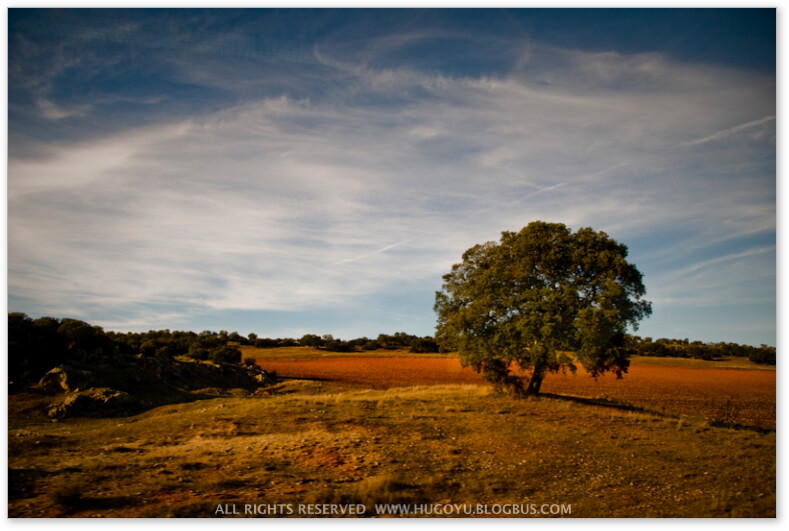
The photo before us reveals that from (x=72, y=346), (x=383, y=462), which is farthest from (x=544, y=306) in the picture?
(x=72, y=346)

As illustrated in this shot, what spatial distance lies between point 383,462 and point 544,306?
12.7 meters

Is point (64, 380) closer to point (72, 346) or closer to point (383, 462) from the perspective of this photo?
point (72, 346)

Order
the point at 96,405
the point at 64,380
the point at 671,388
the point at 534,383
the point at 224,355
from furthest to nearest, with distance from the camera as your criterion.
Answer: the point at 224,355 < the point at 671,388 < the point at 534,383 < the point at 64,380 < the point at 96,405

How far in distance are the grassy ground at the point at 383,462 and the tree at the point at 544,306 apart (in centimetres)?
341

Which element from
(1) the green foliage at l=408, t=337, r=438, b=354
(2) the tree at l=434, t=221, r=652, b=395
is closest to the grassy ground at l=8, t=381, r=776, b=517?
(2) the tree at l=434, t=221, r=652, b=395

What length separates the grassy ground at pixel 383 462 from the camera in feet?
29.6

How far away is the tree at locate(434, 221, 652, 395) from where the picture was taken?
67.4 feet

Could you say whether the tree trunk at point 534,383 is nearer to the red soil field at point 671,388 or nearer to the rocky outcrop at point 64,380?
the red soil field at point 671,388

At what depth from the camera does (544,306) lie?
2092 centimetres

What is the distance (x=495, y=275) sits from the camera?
22766 mm

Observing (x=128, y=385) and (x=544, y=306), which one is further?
(x=128, y=385)

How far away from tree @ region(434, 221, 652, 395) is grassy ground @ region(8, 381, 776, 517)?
3.41m

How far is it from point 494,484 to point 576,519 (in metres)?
2.26

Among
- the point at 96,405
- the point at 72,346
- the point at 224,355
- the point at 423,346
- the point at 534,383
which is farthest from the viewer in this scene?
the point at 423,346
